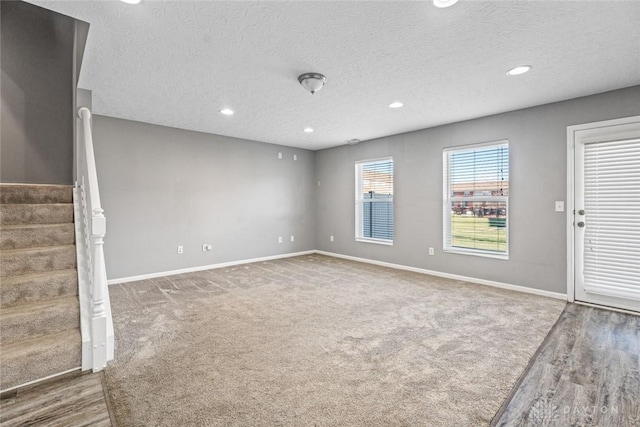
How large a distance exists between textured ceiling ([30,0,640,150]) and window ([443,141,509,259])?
663mm

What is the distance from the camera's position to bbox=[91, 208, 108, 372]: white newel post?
1.93m

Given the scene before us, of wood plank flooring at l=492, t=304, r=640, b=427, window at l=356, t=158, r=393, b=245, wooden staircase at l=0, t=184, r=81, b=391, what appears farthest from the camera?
window at l=356, t=158, r=393, b=245

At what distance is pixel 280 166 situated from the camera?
20.7 ft

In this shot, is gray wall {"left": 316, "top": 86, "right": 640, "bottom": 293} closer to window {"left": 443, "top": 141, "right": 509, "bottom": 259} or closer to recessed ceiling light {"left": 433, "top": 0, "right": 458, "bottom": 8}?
window {"left": 443, "top": 141, "right": 509, "bottom": 259}

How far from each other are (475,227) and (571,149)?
1499 mm

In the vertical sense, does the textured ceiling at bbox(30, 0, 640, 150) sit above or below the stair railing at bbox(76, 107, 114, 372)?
above

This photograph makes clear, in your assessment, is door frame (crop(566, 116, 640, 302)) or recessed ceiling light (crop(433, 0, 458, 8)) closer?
recessed ceiling light (crop(433, 0, 458, 8))

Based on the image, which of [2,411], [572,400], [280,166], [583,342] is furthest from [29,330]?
[280,166]

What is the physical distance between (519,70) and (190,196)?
4767 millimetres

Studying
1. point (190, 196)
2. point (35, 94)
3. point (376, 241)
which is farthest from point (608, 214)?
point (35, 94)

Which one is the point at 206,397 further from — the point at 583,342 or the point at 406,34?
the point at 583,342

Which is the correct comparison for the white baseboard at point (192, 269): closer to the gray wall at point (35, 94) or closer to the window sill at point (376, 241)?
the window sill at point (376, 241)

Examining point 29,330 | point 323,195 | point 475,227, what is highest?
point 323,195

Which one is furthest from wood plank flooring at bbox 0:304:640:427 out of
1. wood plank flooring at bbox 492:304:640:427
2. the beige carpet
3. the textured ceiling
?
the textured ceiling
